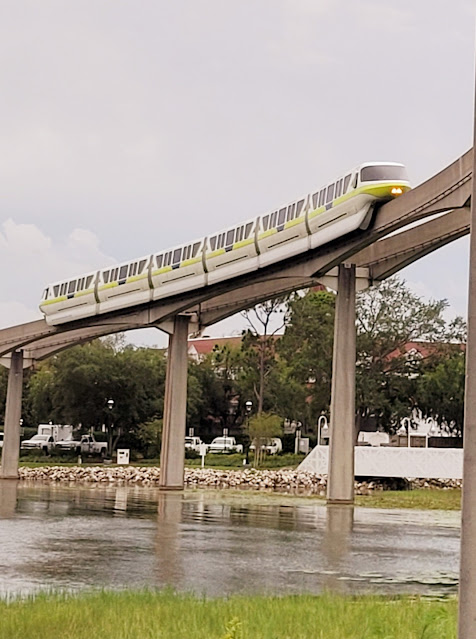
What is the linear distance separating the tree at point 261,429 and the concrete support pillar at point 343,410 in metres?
30.7

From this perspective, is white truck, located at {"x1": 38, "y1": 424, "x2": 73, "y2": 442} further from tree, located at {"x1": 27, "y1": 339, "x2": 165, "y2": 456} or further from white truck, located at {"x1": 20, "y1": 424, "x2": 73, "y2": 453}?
tree, located at {"x1": 27, "y1": 339, "x2": 165, "y2": 456}

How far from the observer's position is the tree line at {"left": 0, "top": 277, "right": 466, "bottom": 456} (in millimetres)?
69938

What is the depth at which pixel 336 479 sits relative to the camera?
120ft

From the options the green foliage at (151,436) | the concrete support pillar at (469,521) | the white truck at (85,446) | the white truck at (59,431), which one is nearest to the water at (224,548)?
the concrete support pillar at (469,521)

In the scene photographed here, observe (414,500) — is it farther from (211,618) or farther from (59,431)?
(59,431)

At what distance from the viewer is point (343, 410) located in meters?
36.5

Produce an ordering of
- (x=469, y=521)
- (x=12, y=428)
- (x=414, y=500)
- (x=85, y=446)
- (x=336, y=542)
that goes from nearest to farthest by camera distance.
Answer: (x=469, y=521), (x=336, y=542), (x=414, y=500), (x=12, y=428), (x=85, y=446)

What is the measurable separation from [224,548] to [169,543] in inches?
49.4

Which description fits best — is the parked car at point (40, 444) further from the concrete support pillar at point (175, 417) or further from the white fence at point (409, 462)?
the white fence at point (409, 462)

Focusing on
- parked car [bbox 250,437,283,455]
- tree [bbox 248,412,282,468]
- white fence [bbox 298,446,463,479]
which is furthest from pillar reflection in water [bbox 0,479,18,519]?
parked car [bbox 250,437,283,455]

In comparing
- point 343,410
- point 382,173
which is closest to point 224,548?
point 382,173

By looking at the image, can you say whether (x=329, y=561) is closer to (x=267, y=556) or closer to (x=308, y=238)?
(x=267, y=556)

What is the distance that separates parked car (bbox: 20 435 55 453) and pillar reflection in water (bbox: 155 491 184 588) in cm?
4399

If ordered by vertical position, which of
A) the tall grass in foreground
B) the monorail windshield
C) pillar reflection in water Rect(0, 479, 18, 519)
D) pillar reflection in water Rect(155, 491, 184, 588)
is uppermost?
the monorail windshield
